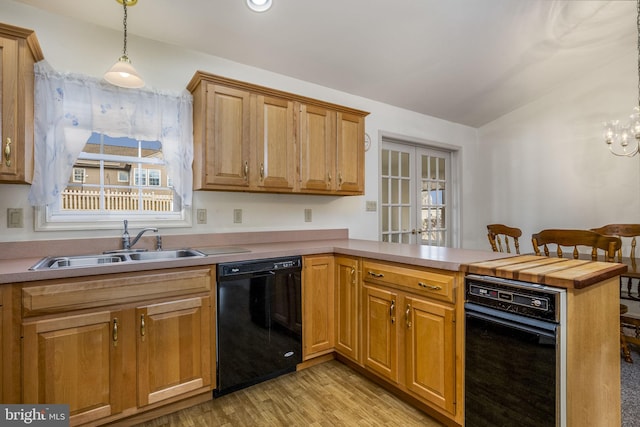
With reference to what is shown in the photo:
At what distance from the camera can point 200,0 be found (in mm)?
1993

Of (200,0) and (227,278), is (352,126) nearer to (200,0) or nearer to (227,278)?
(200,0)

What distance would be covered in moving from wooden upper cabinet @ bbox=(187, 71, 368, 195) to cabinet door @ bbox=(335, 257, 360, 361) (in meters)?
0.75

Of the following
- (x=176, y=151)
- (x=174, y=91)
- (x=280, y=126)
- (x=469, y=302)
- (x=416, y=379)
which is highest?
(x=174, y=91)

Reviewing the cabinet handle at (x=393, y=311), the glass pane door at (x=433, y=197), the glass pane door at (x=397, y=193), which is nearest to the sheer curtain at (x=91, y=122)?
the cabinet handle at (x=393, y=311)

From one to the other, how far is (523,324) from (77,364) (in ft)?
6.95

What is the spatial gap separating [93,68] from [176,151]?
72 centimetres

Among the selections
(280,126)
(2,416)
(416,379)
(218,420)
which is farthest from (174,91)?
(416,379)

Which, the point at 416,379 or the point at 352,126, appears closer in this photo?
the point at 416,379

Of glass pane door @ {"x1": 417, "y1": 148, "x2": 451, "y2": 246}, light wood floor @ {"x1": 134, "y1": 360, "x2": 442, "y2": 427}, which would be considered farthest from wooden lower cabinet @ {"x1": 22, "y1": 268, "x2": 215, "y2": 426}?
glass pane door @ {"x1": 417, "y1": 148, "x2": 451, "y2": 246}

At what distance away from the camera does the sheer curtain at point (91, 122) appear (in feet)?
6.24

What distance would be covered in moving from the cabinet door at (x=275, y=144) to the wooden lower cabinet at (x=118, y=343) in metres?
0.90

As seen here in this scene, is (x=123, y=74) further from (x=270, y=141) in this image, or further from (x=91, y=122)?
(x=270, y=141)

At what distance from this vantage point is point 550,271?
1385 millimetres

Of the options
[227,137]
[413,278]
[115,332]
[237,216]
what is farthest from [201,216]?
[413,278]
